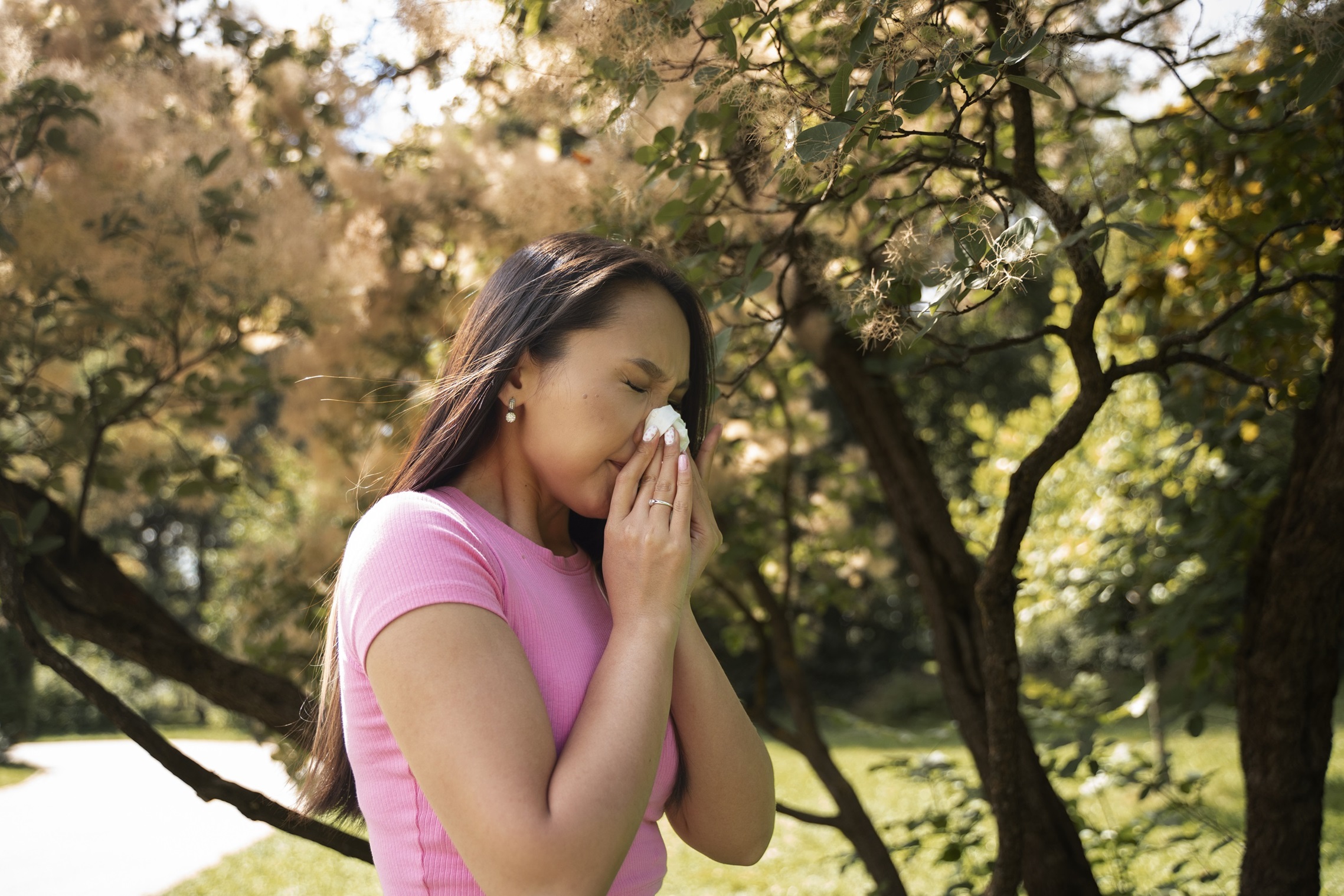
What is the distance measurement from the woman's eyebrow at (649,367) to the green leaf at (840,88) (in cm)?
35

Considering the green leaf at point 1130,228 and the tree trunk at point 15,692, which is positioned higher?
the tree trunk at point 15,692

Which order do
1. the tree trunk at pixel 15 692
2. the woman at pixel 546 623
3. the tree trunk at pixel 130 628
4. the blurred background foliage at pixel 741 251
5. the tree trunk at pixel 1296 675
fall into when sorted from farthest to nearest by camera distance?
the tree trunk at pixel 15 692 < the tree trunk at pixel 130 628 < the tree trunk at pixel 1296 675 < the blurred background foliage at pixel 741 251 < the woman at pixel 546 623

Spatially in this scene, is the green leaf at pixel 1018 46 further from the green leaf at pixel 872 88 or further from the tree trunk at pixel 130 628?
the tree trunk at pixel 130 628

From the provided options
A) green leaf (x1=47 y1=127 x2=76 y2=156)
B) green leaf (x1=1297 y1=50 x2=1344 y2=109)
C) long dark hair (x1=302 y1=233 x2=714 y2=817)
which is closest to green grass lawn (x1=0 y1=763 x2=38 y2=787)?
green leaf (x1=47 y1=127 x2=76 y2=156)

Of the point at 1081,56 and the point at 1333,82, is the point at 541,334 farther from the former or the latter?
the point at 1081,56

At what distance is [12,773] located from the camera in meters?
9.02

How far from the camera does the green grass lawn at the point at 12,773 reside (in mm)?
8648

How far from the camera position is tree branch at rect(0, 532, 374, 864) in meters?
1.45

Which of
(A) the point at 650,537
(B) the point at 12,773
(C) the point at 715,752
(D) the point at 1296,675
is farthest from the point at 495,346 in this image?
(B) the point at 12,773

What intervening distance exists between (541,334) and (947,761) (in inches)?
72.3

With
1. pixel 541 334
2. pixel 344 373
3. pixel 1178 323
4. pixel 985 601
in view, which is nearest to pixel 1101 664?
pixel 1178 323

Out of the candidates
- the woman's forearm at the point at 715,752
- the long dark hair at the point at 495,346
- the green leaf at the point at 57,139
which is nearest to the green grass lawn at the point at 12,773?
the green leaf at the point at 57,139

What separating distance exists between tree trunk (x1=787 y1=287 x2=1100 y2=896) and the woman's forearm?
3.16 ft

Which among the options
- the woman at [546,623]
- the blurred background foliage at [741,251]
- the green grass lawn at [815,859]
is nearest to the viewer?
the woman at [546,623]
